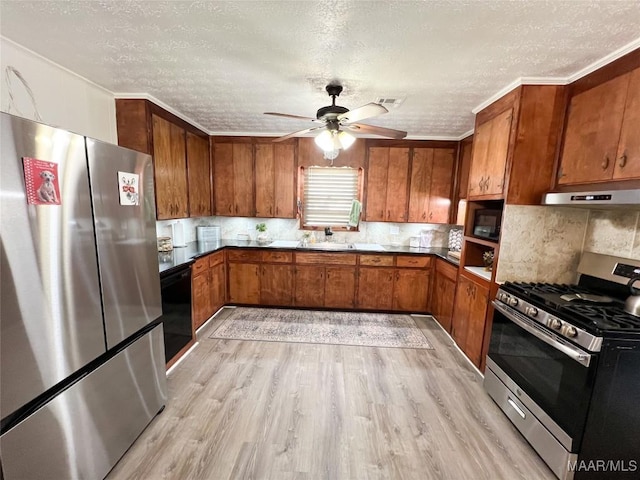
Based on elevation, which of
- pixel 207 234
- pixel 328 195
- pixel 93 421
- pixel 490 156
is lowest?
pixel 93 421

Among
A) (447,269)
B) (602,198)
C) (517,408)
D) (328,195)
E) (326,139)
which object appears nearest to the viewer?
(602,198)

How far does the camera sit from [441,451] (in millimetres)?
1704

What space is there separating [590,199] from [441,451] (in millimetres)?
1808

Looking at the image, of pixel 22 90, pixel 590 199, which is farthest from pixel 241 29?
pixel 590 199

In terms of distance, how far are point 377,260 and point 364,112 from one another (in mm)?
2197

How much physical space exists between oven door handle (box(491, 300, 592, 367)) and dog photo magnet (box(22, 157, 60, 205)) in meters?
2.61

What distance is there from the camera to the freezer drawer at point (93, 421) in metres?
1.09

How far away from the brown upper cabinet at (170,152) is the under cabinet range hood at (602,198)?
3.36m

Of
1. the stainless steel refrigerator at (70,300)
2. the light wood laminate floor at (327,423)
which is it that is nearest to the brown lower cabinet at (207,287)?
the light wood laminate floor at (327,423)

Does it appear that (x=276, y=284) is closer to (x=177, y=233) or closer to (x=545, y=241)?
(x=177, y=233)

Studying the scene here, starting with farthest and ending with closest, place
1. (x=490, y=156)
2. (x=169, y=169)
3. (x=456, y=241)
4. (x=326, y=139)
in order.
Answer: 1. (x=456, y=241)
2. (x=169, y=169)
3. (x=490, y=156)
4. (x=326, y=139)

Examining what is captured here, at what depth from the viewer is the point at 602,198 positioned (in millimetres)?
1524

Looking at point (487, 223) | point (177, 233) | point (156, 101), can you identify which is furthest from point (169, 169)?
point (487, 223)

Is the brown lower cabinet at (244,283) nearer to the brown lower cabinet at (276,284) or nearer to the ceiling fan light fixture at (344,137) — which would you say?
the brown lower cabinet at (276,284)
